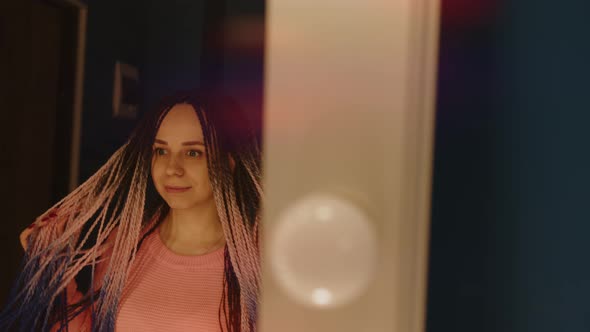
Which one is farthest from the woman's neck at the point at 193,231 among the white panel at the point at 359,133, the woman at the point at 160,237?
the white panel at the point at 359,133

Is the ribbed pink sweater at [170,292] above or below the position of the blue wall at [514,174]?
below

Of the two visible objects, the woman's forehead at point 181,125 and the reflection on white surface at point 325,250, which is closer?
the reflection on white surface at point 325,250

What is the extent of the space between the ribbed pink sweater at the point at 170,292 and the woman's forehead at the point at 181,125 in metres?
0.12

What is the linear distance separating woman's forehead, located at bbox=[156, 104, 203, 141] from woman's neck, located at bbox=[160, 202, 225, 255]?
0.08 meters

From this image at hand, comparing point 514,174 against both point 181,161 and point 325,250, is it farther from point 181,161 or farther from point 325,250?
point 181,161

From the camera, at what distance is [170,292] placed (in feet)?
1.75

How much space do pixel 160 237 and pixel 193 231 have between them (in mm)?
40

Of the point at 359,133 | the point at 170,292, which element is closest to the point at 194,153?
the point at 170,292

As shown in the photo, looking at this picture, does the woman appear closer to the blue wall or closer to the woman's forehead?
the woman's forehead

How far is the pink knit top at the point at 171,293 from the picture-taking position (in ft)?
1.71

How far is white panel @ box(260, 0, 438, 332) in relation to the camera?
24 cm

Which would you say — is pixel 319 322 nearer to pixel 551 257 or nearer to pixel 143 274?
pixel 551 257

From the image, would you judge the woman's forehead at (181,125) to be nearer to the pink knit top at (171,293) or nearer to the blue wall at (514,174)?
the pink knit top at (171,293)

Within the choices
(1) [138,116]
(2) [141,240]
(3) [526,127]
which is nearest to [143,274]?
(2) [141,240]
